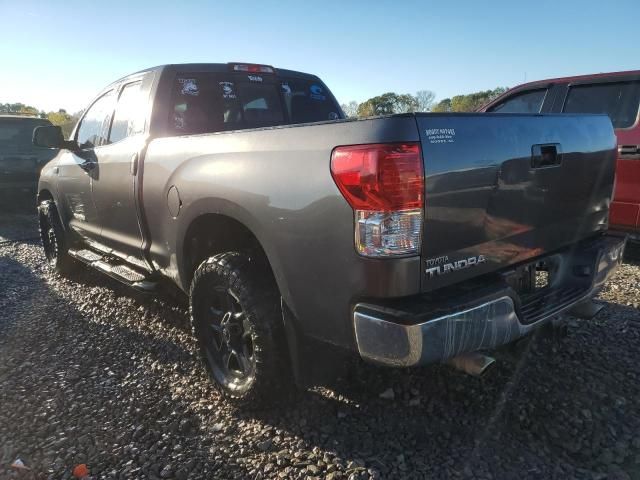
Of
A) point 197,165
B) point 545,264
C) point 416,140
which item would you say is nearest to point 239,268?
point 197,165

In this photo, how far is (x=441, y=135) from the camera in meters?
1.82

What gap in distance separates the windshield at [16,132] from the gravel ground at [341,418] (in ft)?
23.8

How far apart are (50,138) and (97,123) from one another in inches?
18.3

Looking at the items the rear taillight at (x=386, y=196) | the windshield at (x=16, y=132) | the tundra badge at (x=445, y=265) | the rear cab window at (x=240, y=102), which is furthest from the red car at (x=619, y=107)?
the windshield at (x=16, y=132)

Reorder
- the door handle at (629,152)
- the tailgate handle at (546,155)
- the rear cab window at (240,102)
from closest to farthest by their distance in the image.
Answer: the tailgate handle at (546,155)
the rear cab window at (240,102)
the door handle at (629,152)

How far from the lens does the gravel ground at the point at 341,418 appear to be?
7.20ft

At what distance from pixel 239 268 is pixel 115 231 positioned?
180 centimetres

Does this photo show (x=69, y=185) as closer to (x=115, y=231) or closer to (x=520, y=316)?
(x=115, y=231)

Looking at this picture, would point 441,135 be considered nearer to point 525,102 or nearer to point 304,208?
point 304,208

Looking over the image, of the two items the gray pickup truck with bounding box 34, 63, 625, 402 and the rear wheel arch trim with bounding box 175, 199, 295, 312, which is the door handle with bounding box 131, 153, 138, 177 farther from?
the rear wheel arch trim with bounding box 175, 199, 295, 312

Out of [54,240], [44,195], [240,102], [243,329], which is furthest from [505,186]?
[44,195]

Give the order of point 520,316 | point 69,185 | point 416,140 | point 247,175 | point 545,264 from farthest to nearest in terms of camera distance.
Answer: point 69,185
point 545,264
point 247,175
point 520,316
point 416,140

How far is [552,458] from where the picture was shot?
216 cm

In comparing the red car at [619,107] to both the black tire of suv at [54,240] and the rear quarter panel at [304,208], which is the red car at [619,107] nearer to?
the rear quarter panel at [304,208]
